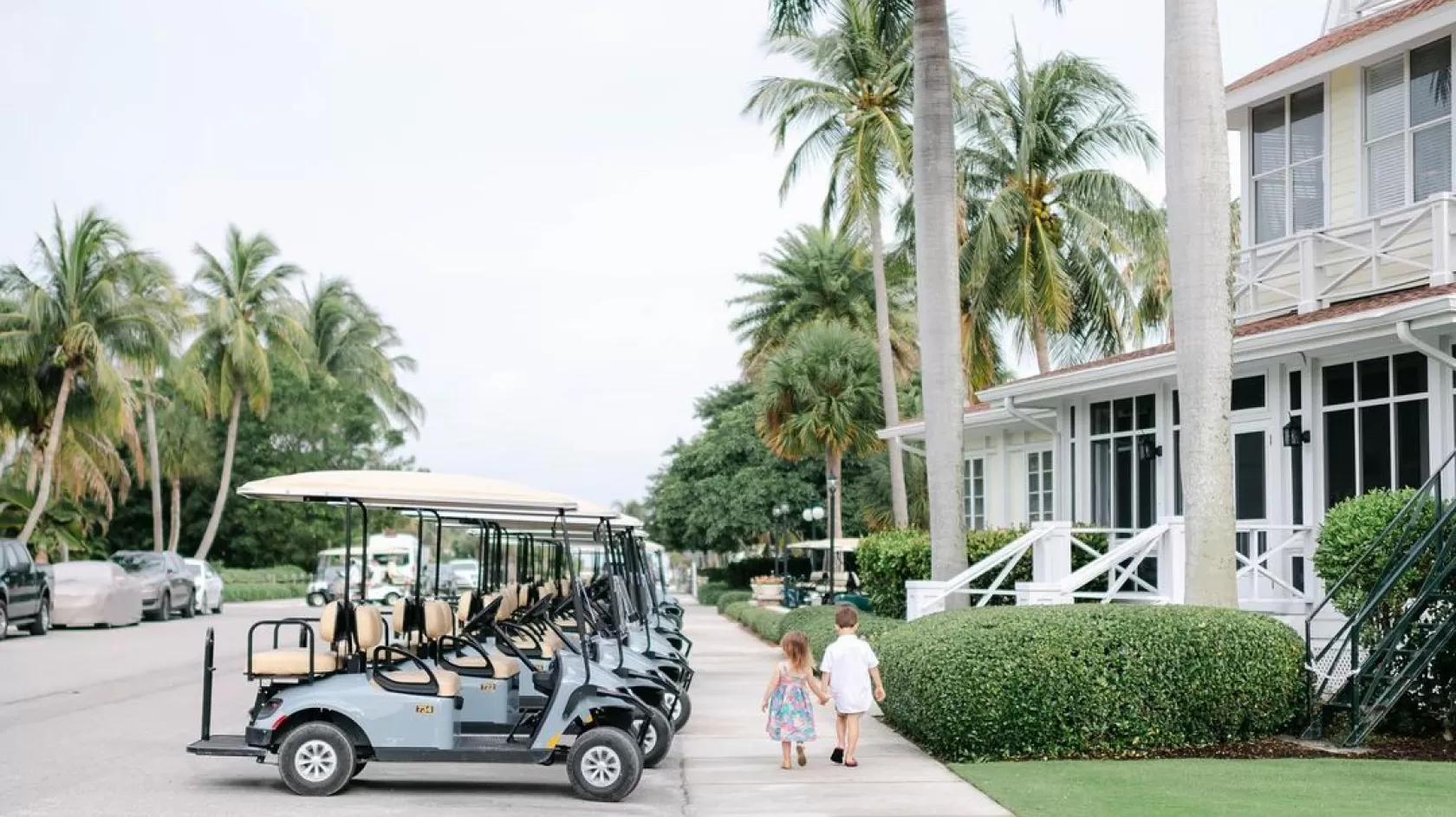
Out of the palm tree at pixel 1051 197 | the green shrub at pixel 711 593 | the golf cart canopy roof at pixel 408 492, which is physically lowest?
the green shrub at pixel 711 593

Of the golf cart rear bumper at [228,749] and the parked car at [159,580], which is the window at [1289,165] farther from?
the parked car at [159,580]

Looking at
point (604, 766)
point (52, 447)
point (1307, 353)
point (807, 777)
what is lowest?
point (807, 777)

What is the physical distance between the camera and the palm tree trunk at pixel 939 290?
1859 centimetres

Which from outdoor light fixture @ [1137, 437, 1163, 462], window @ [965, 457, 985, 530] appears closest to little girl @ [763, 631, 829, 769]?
outdoor light fixture @ [1137, 437, 1163, 462]

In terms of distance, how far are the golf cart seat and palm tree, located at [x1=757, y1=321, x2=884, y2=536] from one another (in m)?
31.4

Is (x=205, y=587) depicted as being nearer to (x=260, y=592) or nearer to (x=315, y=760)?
(x=260, y=592)

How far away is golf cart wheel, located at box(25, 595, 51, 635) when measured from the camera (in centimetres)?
3050

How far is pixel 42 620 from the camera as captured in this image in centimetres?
3069

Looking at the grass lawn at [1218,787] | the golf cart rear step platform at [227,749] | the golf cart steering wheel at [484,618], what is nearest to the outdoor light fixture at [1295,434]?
the grass lawn at [1218,787]

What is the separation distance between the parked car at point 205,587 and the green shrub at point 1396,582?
110 feet

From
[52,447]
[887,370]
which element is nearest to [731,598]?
[887,370]

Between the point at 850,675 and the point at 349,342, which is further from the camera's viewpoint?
the point at 349,342

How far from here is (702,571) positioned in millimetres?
85000

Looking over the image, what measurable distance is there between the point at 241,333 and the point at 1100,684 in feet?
155
